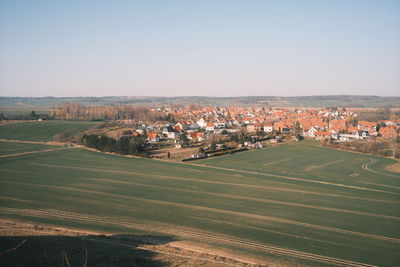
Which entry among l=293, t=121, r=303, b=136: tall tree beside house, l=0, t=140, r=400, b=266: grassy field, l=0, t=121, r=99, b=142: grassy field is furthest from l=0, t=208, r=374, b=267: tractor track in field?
l=293, t=121, r=303, b=136: tall tree beside house

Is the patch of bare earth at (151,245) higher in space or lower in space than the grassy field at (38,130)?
lower

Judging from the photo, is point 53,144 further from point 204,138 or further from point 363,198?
point 363,198

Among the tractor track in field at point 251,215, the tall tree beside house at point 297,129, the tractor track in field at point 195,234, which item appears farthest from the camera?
the tall tree beside house at point 297,129

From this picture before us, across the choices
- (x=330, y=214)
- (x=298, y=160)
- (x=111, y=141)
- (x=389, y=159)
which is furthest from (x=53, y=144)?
(x=389, y=159)

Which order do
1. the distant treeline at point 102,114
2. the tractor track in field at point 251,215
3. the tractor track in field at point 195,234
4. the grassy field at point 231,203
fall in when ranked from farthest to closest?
1. the distant treeline at point 102,114
2. the tractor track in field at point 251,215
3. the grassy field at point 231,203
4. the tractor track in field at point 195,234

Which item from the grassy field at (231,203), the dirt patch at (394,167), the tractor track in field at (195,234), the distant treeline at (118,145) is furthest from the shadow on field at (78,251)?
the dirt patch at (394,167)

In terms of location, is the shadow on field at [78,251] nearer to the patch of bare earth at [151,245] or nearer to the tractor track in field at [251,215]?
the patch of bare earth at [151,245]

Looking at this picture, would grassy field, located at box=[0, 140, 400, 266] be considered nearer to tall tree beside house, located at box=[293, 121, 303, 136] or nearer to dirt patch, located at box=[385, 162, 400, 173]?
dirt patch, located at box=[385, 162, 400, 173]

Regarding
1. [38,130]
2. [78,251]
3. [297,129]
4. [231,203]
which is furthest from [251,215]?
[38,130]
